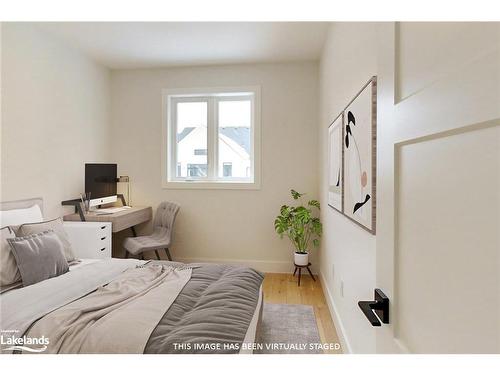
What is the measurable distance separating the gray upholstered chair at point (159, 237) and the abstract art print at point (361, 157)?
2274 mm

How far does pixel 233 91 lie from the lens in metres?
3.73

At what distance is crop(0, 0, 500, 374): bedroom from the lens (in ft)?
1.61

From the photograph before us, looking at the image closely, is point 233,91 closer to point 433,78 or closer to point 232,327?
point 232,327

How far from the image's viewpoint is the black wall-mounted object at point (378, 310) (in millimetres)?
705

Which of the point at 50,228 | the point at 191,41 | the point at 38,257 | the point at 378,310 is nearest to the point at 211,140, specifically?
the point at 191,41

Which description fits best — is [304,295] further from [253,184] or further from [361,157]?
[361,157]

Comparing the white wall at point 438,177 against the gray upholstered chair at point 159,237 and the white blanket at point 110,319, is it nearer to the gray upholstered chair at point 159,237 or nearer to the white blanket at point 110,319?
the white blanket at point 110,319

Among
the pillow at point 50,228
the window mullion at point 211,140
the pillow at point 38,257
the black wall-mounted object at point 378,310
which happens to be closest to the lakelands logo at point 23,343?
the pillow at point 38,257

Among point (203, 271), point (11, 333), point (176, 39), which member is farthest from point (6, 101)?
point (203, 271)

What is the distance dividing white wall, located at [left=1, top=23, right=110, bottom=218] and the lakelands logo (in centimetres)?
162

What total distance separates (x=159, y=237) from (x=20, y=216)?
4.97 feet

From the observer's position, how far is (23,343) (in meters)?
1.25

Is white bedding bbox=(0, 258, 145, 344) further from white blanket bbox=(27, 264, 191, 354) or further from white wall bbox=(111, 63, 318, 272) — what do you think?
white wall bbox=(111, 63, 318, 272)

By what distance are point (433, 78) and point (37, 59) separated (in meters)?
3.40
